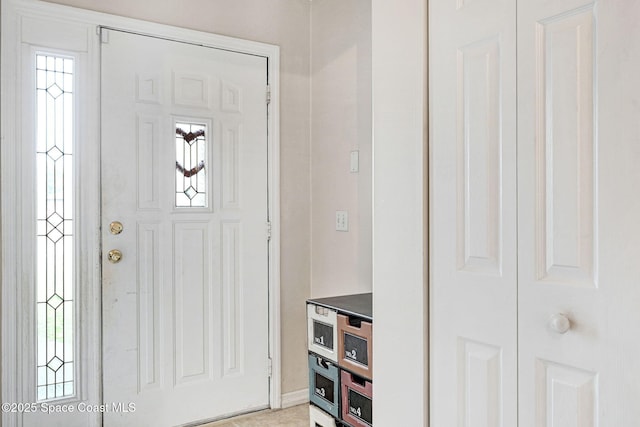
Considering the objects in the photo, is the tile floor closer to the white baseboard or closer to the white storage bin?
the white baseboard

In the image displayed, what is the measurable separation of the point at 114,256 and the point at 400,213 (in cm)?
Answer: 165

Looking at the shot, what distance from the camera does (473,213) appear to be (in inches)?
49.6

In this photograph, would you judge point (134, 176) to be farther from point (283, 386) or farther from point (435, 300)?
point (435, 300)

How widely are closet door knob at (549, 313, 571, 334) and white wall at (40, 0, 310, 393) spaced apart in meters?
2.07

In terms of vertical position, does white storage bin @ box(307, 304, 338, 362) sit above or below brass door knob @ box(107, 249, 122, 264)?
below

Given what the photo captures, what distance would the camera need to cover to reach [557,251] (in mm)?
1067

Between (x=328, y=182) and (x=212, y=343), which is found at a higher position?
(x=328, y=182)

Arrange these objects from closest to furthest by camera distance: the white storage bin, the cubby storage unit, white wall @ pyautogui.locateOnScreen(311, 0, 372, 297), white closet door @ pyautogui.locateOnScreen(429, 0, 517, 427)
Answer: white closet door @ pyautogui.locateOnScreen(429, 0, 517, 427), the cubby storage unit, the white storage bin, white wall @ pyautogui.locateOnScreen(311, 0, 372, 297)

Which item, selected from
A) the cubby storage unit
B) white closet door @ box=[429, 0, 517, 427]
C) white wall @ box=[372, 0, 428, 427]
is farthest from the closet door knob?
the cubby storage unit

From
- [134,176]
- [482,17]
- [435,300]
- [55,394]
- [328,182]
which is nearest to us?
[482,17]

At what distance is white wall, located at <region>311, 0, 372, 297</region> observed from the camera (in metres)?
2.61

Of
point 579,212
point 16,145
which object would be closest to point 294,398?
point 16,145

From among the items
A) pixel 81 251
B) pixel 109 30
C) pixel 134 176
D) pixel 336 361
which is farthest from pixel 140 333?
pixel 109 30

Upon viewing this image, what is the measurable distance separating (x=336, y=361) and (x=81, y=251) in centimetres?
138
